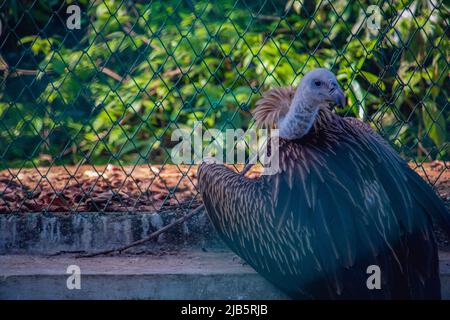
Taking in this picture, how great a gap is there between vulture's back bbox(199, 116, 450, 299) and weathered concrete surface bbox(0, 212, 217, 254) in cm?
45

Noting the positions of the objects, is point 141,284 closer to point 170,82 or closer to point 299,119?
point 299,119

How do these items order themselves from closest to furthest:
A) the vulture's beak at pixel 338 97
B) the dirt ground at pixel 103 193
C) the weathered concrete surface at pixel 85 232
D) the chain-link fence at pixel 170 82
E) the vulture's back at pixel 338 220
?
the vulture's back at pixel 338 220 < the vulture's beak at pixel 338 97 < the weathered concrete surface at pixel 85 232 < the dirt ground at pixel 103 193 < the chain-link fence at pixel 170 82

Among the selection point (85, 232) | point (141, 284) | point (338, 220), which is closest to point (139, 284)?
point (141, 284)

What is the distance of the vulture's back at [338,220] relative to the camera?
10.9 feet

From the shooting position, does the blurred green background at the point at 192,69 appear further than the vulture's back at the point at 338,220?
Yes

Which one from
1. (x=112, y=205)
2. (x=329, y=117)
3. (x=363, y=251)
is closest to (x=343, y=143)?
(x=329, y=117)

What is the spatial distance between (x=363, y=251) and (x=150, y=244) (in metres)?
1.24

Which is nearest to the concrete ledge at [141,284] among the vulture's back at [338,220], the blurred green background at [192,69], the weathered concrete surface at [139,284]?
the weathered concrete surface at [139,284]

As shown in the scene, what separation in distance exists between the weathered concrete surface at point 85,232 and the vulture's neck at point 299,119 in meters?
0.76

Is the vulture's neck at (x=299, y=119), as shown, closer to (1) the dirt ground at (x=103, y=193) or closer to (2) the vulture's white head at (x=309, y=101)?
(2) the vulture's white head at (x=309, y=101)

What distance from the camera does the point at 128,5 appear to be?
246 inches

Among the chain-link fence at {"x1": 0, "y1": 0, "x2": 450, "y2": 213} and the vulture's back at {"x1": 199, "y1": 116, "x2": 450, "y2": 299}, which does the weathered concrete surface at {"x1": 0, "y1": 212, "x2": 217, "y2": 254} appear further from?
the vulture's back at {"x1": 199, "y1": 116, "x2": 450, "y2": 299}

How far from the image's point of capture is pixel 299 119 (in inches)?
142
